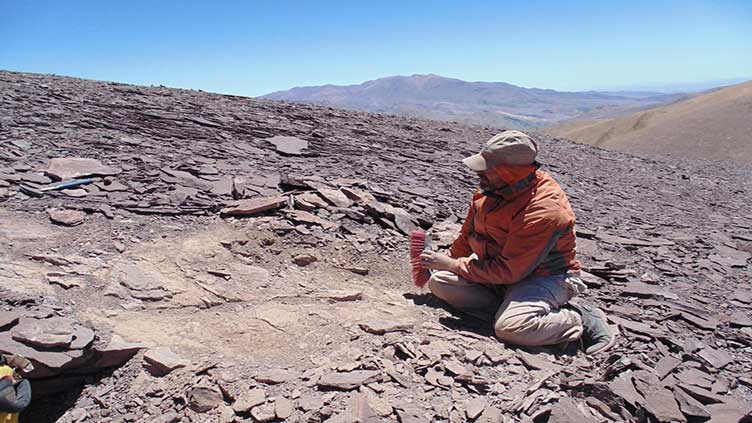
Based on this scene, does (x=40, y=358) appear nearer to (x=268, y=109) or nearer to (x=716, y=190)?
(x=268, y=109)

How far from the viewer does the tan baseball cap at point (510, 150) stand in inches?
133

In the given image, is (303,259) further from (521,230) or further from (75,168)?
(75,168)

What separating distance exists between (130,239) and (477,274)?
10.8 ft

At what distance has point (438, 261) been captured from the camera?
4.02 m

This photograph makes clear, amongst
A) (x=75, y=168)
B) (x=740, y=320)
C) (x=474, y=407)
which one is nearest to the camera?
(x=474, y=407)

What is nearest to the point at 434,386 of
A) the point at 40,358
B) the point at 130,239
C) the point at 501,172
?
the point at 501,172

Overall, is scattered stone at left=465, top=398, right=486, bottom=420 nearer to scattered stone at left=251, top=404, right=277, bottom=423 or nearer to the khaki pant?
the khaki pant

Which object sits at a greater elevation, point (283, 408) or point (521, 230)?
point (521, 230)

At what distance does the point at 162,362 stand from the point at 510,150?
107 inches

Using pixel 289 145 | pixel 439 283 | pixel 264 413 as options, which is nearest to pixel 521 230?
pixel 439 283

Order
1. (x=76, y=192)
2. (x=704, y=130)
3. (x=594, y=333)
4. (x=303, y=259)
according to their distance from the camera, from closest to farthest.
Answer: (x=594, y=333), (x=303, y=259), (x=76, y=192), (x=704, y=130)

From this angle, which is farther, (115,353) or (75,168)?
(75,168)

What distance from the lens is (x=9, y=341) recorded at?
9.95ft

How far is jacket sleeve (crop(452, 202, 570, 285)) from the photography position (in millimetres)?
3377
